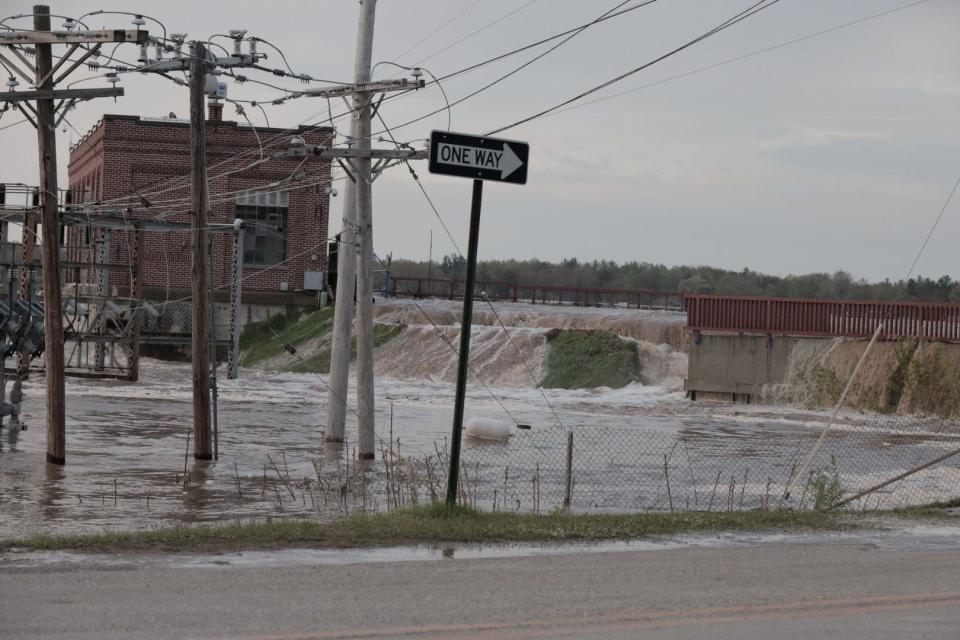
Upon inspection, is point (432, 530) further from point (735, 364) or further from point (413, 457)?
point (735, 364)

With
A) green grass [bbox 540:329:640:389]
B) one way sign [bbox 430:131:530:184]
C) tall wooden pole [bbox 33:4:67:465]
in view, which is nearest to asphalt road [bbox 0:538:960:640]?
A: one way sign [bbox 430:131:530:184]

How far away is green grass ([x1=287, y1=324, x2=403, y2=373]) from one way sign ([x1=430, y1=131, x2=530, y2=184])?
136ft

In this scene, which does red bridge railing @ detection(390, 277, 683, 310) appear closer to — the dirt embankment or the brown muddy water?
the dirt embankment

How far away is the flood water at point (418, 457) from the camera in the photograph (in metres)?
16.7

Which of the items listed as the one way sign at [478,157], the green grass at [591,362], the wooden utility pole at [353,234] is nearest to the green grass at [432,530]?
the one way sign at [478,157]

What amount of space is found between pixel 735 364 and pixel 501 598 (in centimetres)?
3467

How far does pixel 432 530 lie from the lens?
11.4 metres

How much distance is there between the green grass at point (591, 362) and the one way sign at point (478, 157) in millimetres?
35968

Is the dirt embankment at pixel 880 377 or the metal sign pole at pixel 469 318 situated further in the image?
the dirt embankment at pixel 880 377

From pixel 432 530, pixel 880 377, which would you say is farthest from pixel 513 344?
pixel 432 530

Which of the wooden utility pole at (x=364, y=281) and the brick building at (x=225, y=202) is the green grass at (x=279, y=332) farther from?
the wooden utility pole at (x=364, y=281)

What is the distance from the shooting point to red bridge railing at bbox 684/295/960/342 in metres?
38.2

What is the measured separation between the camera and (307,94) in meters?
25.8

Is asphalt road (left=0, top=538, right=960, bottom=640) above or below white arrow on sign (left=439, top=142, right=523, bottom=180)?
below
